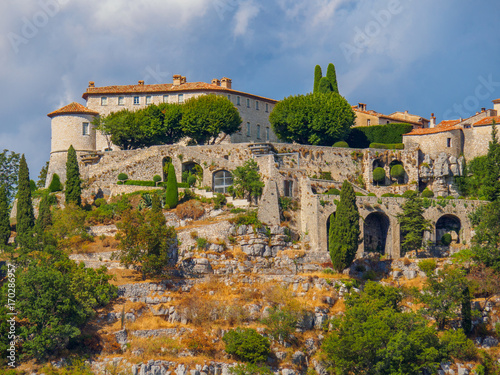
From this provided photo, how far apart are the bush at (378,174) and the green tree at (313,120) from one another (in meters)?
6.80

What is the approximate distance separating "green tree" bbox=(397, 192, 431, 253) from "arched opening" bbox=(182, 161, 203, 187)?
19.8 meters

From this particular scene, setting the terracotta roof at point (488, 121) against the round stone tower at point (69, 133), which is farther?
the round stone tower at point (69, 133)

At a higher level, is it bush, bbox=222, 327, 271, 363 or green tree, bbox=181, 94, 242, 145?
green tree, bbox=181, 94, 242, 145

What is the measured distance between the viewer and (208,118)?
287 feet

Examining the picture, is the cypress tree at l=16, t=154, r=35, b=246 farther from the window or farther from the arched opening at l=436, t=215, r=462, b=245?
the arched opening at l=436, t=215, r=462, b=245

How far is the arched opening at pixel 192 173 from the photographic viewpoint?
80375mm

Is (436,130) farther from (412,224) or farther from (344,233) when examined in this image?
(344,233)

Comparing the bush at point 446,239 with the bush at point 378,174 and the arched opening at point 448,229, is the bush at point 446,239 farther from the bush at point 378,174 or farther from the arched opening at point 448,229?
the bush at point 378,174

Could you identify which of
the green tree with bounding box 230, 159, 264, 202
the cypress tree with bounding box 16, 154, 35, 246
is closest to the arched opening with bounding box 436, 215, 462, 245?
the green tree with bounding box 230, 159, 264, 202

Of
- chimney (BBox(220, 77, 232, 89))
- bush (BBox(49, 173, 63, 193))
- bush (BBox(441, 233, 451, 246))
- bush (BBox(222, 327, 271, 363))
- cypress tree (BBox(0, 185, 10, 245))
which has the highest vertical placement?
chimney (BBox(220, 77, 232, 89))

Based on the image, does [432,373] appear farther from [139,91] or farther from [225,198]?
[139,91]

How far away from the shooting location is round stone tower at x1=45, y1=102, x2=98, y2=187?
294 feet

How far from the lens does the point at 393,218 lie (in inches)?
2869

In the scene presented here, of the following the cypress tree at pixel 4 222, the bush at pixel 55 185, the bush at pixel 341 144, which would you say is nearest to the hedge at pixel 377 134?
the bush at pixel 341 144
